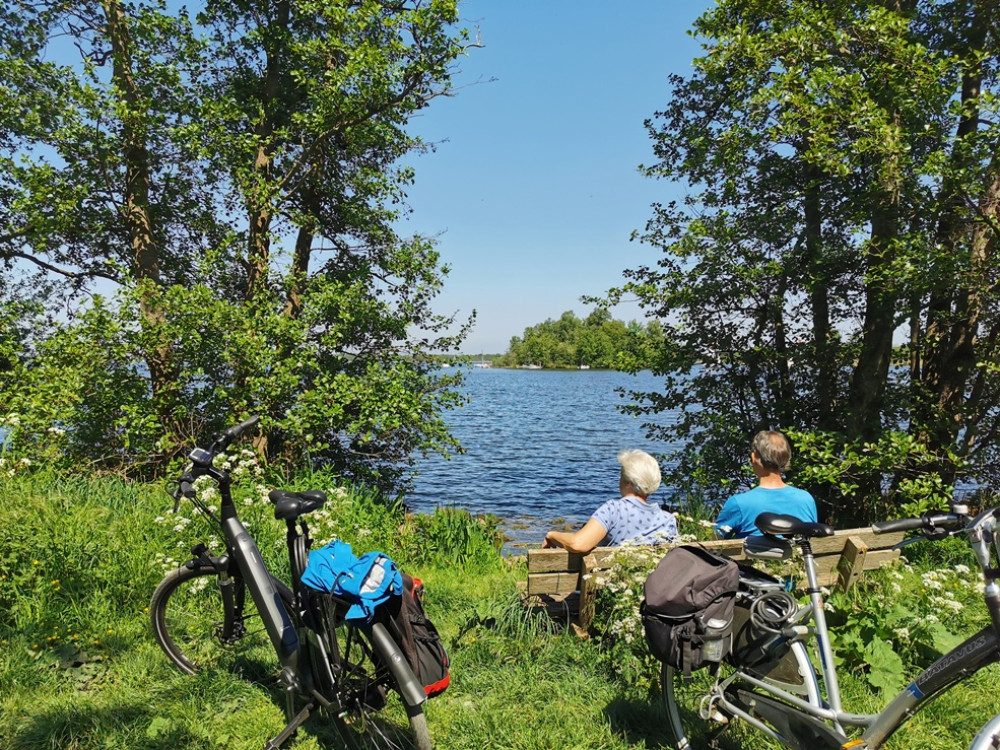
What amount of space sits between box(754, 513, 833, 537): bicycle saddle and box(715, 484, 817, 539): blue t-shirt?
4.05 ft

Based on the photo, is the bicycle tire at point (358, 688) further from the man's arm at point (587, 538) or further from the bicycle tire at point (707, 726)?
the man's arm at point (587, 538)

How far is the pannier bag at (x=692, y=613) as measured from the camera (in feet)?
8.59

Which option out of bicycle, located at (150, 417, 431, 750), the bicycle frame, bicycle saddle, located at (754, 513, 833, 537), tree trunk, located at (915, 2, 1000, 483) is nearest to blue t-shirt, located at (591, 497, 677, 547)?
the bicycle frame

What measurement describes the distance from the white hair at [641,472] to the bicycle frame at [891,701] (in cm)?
111

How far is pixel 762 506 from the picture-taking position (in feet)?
12.7

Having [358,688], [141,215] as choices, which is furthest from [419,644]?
[141,215]

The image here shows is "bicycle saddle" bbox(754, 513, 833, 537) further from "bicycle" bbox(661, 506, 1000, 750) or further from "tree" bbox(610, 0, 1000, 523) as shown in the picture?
"tree" bbox(610, 0, 1000, 523)

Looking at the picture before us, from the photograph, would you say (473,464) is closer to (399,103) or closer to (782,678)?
(399,103)

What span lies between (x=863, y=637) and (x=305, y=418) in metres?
6.25

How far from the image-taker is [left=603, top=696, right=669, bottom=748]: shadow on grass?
310 centimetres

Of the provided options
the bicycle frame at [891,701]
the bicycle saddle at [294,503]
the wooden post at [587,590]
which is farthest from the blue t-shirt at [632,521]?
the bicycle saddle at [294,503]

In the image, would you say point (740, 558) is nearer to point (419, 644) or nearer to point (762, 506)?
point (762, 506)

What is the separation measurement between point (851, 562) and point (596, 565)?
1.60 meters

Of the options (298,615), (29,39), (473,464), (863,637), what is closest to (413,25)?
(29,39)
